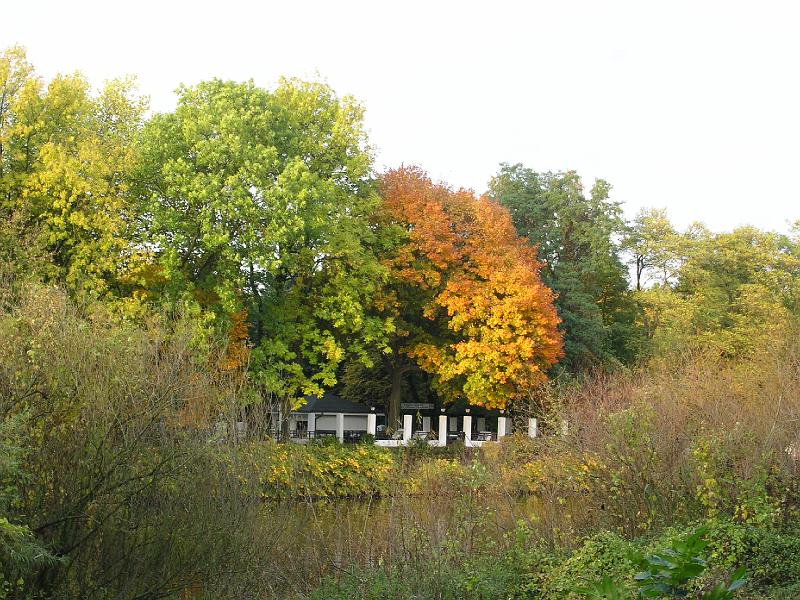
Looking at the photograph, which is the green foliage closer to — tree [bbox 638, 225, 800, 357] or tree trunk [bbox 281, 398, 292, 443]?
tree trunk [bbox 281, 398, 292, 443]

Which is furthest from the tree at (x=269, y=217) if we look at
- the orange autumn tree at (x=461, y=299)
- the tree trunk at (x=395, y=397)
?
the tree trunk at (x=395, y=397)

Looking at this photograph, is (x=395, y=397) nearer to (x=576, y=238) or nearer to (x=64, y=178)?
(x=576, y=238)

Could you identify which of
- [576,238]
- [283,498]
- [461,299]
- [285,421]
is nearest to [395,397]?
[461,299]

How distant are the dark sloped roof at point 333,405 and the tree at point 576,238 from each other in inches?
367

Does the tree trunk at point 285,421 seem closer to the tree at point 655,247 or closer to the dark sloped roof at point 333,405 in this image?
the dark sloped roof at point 333,405

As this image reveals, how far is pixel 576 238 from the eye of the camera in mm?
42125

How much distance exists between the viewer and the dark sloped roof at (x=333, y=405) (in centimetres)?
3916

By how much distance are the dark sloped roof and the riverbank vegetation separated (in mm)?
792

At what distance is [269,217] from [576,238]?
1963cm

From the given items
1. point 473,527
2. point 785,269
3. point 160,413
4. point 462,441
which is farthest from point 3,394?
point 785,269

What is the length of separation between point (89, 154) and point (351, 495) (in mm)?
10849

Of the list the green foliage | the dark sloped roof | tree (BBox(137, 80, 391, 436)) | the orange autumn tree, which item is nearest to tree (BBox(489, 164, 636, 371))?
the orange autumn tree

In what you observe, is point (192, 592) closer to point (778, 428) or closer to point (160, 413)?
point (160, 413)

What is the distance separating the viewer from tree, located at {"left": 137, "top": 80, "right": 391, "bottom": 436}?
84.1 feet
